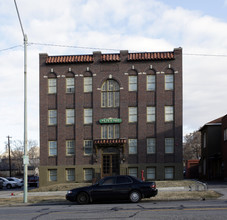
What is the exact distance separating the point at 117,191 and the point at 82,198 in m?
1.94

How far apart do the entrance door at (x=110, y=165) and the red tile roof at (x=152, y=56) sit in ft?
33.4

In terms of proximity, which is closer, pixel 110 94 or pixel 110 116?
pixel 110 116

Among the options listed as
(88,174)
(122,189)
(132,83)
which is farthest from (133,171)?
(122,189)

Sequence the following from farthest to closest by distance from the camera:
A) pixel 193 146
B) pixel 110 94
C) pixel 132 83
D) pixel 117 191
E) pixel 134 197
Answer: pixel 193 146 → pixel 110 94 → pixel 132 83 → pixel 117 191 → pixel 134 197

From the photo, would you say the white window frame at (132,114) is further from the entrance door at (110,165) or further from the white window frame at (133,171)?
the white window frame at (133,171)

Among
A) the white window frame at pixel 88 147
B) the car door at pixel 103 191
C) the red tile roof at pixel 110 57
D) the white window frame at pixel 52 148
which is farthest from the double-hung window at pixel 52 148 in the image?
the car door at pixel 103 191

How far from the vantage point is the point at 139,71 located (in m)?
41.2

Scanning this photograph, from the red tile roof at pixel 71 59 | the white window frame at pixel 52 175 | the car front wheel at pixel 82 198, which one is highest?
the red tile roof at pixel 71 59

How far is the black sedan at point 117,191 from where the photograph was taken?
21688 millimetres

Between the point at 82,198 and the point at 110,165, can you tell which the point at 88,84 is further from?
the point at 82,198

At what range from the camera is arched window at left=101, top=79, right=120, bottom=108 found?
41.6m

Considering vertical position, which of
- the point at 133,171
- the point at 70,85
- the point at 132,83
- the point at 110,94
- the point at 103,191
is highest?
the point at 132,83

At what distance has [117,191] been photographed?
21750mm

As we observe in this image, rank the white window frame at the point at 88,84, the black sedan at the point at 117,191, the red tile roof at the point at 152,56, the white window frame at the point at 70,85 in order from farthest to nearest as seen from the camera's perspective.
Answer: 1. the white window frame at the point at 70,85
2. the white window frame at the point at 88,84
3. the red tile roof at the point at 152,56
4. the black sedan at the point at 117,191
